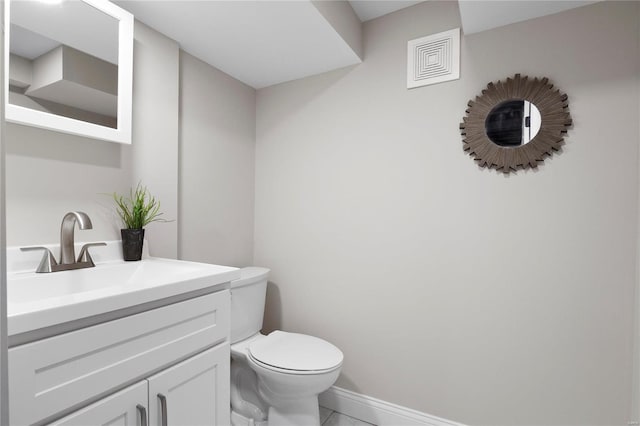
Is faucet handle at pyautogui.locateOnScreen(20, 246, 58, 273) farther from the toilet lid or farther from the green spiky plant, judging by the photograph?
the toilet lid

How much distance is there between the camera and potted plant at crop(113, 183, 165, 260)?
1400mm

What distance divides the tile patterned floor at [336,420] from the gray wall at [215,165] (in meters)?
1.05

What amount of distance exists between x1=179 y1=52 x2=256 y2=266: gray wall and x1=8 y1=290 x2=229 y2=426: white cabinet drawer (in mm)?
827

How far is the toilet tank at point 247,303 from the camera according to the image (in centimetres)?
171

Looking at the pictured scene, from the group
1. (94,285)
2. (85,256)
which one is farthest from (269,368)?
(85,256)

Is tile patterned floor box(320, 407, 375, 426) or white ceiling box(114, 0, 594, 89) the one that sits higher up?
white ceiling box(114, 0, 594, 89)

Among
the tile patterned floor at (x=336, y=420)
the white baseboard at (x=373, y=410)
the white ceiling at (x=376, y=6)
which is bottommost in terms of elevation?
the tile patterned floor at (x=336, y=420)

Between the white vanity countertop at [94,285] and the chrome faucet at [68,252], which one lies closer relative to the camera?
the white vanity countertop at [94,285]

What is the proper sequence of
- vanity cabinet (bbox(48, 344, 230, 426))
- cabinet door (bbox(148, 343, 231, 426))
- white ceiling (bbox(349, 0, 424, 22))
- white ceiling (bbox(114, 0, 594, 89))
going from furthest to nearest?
1. white ceiling (bbox(349, 0, 424, 22))
2. white ceiling (bbox(114, 0, 594, 89))
3. cabinet door (bbox(148, 343, 231, 426))
4. vanity cabinet (bbox(48, 344, 230, 426))

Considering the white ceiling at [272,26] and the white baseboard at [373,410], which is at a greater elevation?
the white ceiling at [272,26]

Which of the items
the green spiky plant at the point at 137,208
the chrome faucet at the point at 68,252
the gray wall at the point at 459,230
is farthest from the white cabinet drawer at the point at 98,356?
the gray wall at the point at 459,230

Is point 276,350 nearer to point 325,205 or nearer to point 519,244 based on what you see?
point 325,205

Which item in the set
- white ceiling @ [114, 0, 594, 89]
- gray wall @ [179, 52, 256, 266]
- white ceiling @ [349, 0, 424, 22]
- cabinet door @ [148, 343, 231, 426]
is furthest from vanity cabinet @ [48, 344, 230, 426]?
white ceiling @ [349, 0, 424, 22]

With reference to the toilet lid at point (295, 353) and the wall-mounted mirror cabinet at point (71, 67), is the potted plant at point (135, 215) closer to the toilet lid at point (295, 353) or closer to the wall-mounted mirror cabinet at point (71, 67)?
the wall-mounted mirror cabinet at point (71, 67)
